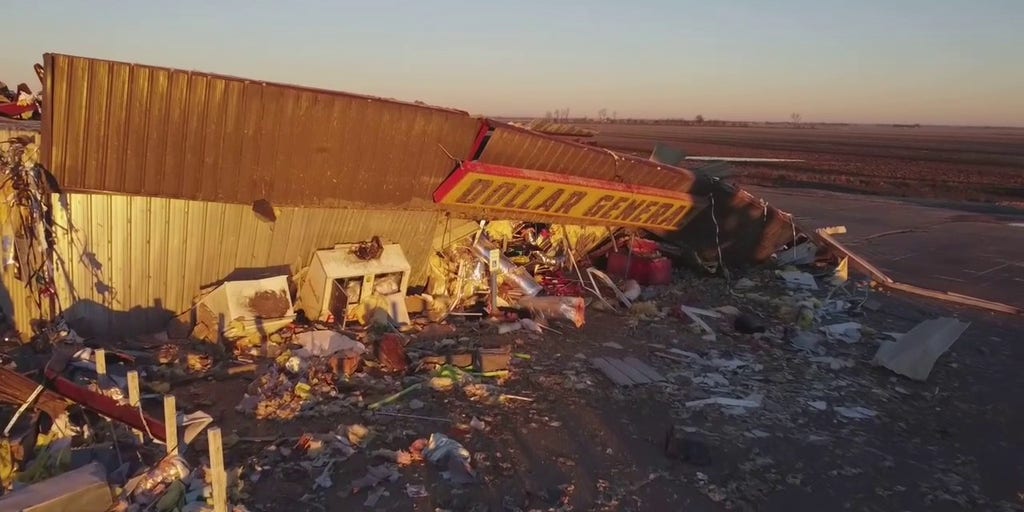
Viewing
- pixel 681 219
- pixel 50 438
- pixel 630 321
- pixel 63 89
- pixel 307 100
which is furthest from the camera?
pixel 681 219

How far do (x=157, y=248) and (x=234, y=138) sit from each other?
58.2 inches

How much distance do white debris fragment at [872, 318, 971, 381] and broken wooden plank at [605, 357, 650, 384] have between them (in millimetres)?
3101

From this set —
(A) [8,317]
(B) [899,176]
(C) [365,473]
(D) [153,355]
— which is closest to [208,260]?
(D) [153,355]

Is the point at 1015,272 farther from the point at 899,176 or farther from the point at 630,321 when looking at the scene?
the point at 899,176

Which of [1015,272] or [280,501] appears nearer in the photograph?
[280,501]

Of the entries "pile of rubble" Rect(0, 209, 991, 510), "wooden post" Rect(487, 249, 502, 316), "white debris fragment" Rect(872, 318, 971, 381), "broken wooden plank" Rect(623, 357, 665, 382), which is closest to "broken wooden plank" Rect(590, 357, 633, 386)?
"pile of rubble" Rect(0, 209, 991, 510)

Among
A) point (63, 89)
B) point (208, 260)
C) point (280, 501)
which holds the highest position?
point (63, 89)

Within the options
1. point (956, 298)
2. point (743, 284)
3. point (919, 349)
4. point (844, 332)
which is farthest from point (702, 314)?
point (956, 298)

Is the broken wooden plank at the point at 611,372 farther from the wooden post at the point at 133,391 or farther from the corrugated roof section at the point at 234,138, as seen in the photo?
the wooden post at the point at 133,391

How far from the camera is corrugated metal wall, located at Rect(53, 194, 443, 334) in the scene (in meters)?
7.26

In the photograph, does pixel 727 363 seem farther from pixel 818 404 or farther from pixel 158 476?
pixel 158 476

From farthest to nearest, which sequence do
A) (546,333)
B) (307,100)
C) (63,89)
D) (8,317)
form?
(546,333) → (307,100) → (8,317) → (63,89)

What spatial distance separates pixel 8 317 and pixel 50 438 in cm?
305

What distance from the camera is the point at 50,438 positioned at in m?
5.20
